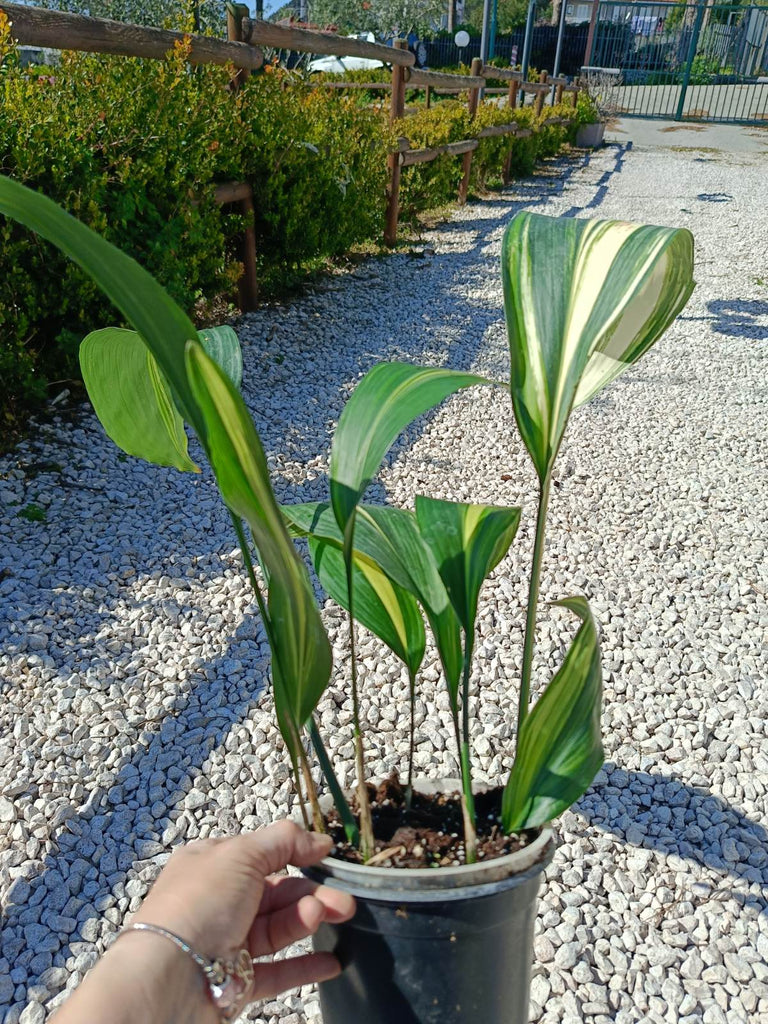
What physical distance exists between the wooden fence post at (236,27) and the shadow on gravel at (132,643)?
4.32ft

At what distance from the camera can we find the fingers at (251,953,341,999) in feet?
2.84

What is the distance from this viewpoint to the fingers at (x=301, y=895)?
0.81 meters

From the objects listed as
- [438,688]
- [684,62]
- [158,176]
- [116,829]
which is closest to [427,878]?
[116,829]

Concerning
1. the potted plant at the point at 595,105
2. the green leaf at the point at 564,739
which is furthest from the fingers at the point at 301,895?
the potted plant at the point at 595,105

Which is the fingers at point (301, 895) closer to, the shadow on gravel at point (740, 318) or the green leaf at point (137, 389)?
the green leaf at point (137, 389)

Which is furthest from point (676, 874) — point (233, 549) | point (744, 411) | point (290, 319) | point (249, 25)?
point (249, 25)

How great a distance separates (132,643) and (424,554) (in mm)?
1332

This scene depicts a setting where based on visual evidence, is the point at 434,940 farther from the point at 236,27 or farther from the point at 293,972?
the point at 236,27

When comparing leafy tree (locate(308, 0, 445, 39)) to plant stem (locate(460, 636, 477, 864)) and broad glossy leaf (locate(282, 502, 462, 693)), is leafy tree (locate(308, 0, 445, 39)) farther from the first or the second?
plant stem (locate(460, 636, 477, 864))

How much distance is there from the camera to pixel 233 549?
247 centimetres

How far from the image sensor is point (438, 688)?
77.5 inches

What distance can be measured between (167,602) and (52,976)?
3.42 ft

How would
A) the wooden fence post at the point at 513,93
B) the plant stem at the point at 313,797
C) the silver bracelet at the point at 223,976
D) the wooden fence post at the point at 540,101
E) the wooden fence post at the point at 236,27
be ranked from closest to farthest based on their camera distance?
the silver bracelet at the point at 223,976, the plant stem at the point at 313,797, the wooden fence post at the point at 236,27, the wooden fence post at the point at 513,93, the wooden fence post at the point at 540,101

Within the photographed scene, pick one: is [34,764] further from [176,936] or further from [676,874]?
[676,874]
